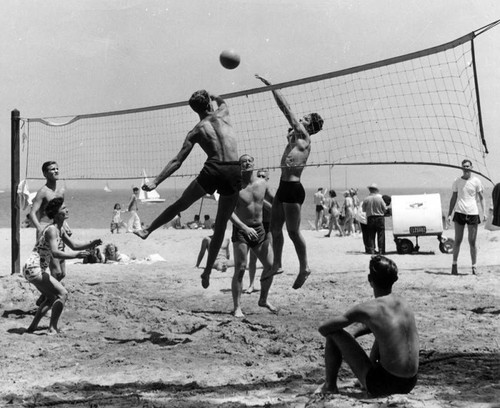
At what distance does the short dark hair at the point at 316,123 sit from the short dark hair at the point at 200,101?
133 cm

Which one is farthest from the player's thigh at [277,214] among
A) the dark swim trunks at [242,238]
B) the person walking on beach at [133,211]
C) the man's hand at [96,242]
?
the person walking on beach at [133,211]

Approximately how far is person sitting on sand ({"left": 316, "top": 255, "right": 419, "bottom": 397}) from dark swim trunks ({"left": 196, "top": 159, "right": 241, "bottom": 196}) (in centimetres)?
219

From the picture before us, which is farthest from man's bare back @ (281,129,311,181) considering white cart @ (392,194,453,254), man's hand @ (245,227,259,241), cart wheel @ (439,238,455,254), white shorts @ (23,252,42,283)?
cart wheel @ (439,238,455,254)

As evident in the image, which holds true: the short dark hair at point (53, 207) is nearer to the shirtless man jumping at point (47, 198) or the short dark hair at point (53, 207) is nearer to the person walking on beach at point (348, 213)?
the shirtless man jumping at point (47, 198)

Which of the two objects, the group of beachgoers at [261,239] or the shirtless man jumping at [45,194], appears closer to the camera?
the group of beachgoers at [261,239]

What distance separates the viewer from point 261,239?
24.9 feet

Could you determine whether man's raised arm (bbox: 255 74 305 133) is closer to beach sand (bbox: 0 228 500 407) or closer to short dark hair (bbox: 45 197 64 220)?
beach sand (bbox: 0 228 500 407)

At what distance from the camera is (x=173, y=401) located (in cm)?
433

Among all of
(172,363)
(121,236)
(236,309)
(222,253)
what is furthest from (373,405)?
(121,236)

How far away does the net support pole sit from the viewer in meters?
9.95

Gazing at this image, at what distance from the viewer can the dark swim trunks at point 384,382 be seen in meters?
4.01

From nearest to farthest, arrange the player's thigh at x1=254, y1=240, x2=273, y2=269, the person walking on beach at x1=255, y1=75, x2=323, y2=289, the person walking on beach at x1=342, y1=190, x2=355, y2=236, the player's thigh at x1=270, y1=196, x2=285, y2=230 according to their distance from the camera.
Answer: the person walking on beach at x1=255, y1=75, x2=323, y2=289 < the player's thigh at x1=270, y1=196, x2=285, y2=230 < the player's thigh at x1=254, y1=240, x2=273, y2=269 < the person walking on beach at x1=342, y1=190, x2=355, y2=236

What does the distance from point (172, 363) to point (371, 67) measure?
3.73 meters

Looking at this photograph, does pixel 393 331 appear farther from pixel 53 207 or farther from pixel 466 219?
pixel 466 219
